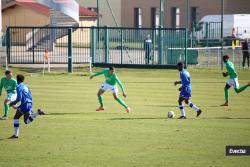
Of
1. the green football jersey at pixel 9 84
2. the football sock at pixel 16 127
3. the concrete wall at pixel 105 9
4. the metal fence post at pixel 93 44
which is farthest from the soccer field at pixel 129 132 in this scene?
the concrete wall at pixel 105 9

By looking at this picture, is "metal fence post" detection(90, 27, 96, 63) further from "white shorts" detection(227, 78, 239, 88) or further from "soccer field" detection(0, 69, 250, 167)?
"white shorts" detection(227, 78, 239, 88)

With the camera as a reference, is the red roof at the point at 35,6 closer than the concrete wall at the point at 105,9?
Yes

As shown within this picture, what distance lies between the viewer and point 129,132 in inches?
846

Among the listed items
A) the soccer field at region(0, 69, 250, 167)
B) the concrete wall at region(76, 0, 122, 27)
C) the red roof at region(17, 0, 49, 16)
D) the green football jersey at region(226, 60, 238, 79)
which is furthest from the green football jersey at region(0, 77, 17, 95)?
the concrete wall at region(76, 0, 122, 27)

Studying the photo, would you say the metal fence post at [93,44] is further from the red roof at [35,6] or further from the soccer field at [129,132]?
the red roof at [35,6]

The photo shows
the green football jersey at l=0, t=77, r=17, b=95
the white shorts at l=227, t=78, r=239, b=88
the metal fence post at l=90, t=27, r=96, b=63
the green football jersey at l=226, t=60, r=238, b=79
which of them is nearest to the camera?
the green football jersey at l=0, t=77, r=17, b=95

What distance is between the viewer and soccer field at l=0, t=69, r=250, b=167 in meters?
17.4

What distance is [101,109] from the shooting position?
27.2 meters

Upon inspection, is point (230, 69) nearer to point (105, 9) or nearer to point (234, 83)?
point (234, 83)

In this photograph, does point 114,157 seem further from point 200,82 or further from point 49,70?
point 49,70

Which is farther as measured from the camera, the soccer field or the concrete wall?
the concrete wall

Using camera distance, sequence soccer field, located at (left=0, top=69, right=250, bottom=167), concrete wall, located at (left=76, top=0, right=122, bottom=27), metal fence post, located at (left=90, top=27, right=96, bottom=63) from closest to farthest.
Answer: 1. soccer field, located at (left=0, top=69, right=250, bottom=167)
2. metal fence post, located at (left=90, top=27, right=96, bottom=63)
3. concrete wall, located at (left=76, top=0, right=122, bottom=27)

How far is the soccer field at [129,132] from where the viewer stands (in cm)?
1736

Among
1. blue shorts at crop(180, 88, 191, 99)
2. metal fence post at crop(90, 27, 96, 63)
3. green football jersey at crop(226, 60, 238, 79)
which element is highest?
metal fence post at crop(90, 27, 96, 63)
